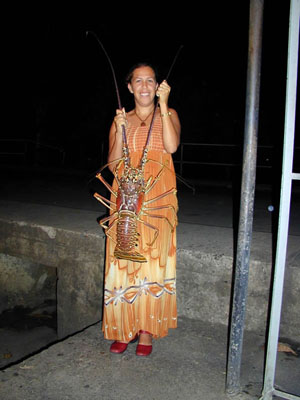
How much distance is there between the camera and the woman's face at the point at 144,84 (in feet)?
8.69

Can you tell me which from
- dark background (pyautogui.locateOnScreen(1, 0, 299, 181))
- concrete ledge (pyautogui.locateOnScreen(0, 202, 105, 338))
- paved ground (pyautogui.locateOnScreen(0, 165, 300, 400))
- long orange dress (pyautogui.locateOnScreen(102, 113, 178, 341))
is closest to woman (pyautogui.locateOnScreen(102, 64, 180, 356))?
long orange dress (pyautogui.locateOnScreen(102, 113, 178, 341))

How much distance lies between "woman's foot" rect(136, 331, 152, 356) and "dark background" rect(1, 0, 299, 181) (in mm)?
10670

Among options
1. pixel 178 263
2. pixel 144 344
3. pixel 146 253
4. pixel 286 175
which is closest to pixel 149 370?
pixel 144 344

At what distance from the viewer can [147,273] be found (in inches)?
109

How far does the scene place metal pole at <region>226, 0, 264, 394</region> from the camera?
6.23ft

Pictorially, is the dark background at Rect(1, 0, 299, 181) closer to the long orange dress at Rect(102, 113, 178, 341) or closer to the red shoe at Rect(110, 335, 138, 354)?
the long orange dress at Rect(102, 113, 178, 341)

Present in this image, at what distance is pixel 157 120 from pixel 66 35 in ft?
52.4

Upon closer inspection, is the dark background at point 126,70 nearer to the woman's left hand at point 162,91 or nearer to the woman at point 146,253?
the woman at point 146,253

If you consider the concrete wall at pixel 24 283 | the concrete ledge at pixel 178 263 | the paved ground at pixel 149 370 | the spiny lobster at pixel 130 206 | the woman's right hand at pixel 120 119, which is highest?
the woman's right hand at pixel 120 119

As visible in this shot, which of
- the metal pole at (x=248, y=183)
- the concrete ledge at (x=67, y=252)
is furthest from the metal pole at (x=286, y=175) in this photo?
the concrete ledge at (x=67, y=252)

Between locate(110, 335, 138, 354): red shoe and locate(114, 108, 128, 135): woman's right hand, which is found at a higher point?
locate(114, 108, 128, 135): woman's right hand

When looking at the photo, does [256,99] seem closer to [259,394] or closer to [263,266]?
[263,266]

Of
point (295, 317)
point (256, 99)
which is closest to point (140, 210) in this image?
point (256, 99)

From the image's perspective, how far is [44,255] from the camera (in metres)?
4.38
